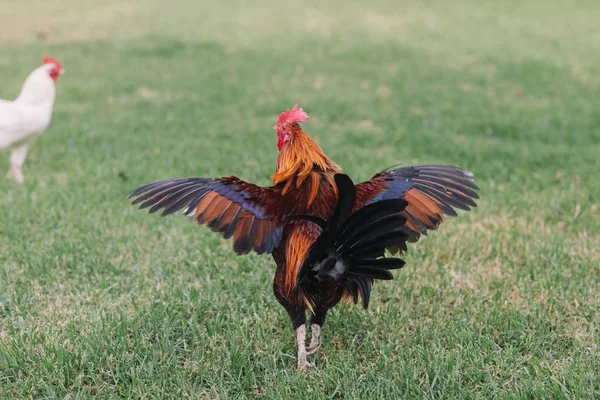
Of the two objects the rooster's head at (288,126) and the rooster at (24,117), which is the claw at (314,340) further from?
the rooster at (24,117)

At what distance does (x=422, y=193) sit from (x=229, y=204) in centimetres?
94

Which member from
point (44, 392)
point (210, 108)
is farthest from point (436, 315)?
point (210, 108)

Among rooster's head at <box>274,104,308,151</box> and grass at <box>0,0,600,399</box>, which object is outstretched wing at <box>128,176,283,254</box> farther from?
grass at <box>0,0,600,399</box>

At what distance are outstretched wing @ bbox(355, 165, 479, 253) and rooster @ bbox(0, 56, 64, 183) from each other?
374cm

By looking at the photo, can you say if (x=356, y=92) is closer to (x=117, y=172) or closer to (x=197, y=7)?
(x=117, y=172)

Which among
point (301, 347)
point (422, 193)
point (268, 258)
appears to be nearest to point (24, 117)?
point (268, 258)

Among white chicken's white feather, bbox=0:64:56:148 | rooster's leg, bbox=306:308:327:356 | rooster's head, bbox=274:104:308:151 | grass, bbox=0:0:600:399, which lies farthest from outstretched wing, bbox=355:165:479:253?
white chicken's white feather, bbox=0:64:56:148

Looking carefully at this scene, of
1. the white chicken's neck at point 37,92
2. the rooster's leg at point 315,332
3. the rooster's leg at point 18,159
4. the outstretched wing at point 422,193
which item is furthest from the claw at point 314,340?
the white chicken's neck at point 37,92

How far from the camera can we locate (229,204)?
2582 mm

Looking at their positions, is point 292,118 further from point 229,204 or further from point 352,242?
point 352,242

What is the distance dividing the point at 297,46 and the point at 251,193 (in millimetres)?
10683

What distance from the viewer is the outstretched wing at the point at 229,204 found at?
2.55 m

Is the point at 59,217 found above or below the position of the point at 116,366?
above

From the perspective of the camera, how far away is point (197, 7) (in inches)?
705
